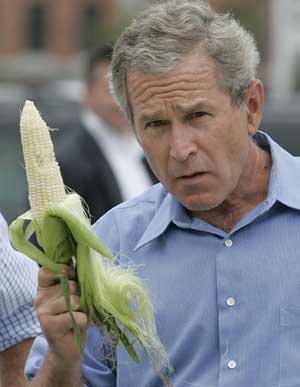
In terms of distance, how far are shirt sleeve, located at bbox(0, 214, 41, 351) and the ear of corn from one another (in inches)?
21.7

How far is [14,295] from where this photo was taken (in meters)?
3.91

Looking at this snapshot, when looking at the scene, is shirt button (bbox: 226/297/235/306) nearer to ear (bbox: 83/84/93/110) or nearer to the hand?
the hand

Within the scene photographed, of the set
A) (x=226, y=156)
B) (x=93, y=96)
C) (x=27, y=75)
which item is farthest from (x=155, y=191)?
(x=27, y=75)

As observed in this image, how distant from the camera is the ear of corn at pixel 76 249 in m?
3.22

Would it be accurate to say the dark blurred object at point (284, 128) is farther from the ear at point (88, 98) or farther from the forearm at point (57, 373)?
the forearm at point (57, 373)

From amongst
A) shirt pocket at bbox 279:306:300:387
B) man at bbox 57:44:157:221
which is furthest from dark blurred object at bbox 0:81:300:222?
shirt pocket at bbox 279:306:300:387

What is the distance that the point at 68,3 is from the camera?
66.5m

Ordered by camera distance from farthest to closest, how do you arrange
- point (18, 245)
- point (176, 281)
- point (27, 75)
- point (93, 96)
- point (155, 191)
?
point (27, 75) → point (93, 96) → point (155, 191) → point (176, 281) → point (18, 245)

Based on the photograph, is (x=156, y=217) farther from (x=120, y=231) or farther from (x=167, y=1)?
(x=167, y=1)

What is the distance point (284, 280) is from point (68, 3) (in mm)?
64043

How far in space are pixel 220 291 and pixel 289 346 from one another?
238mm

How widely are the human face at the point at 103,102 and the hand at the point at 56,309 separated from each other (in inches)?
164

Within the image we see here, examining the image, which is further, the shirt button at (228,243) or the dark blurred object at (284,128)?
the dark blurred object at (284,128)

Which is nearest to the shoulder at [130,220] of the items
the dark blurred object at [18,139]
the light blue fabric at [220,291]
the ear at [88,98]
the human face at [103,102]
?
the light blue fabric at [220,291]
